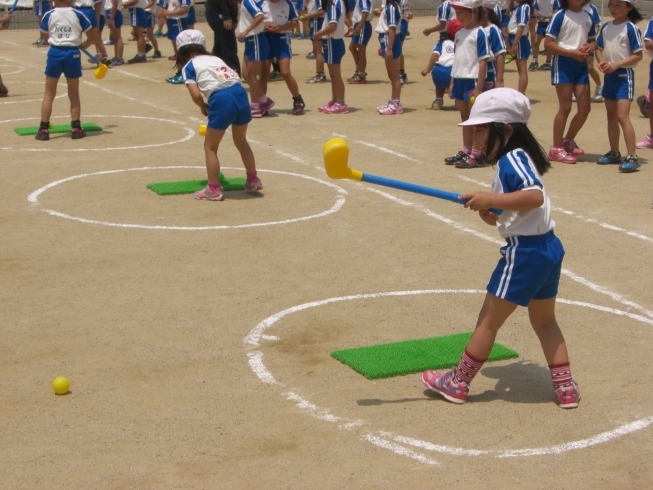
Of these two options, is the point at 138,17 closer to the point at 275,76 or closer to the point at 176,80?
the point at 176,80

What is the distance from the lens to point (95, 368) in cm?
572

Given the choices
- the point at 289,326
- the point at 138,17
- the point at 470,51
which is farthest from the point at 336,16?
the point at 289,326

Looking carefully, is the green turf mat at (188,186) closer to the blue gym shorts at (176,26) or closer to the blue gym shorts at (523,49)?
the blue gym shorts at (523,49)

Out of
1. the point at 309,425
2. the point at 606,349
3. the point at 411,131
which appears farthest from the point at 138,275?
the point at 411,131

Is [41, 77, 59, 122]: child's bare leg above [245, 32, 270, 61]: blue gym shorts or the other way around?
the other way around

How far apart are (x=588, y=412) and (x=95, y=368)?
281 cm

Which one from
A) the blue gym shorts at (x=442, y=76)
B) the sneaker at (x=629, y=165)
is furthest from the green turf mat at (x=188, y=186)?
the blue gym shorts at (x=442, y=76)

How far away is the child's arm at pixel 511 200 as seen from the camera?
4.94m

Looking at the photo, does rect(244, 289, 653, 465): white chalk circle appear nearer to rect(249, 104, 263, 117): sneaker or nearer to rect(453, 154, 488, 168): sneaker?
rect(453, 154, 488, 168): sneaker

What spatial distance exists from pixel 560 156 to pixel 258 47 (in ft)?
17.5

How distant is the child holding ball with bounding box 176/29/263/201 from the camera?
9641 mm

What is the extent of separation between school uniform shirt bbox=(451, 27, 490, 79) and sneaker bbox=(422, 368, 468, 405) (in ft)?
22.9

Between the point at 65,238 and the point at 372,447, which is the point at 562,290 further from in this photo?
the point at 65,238

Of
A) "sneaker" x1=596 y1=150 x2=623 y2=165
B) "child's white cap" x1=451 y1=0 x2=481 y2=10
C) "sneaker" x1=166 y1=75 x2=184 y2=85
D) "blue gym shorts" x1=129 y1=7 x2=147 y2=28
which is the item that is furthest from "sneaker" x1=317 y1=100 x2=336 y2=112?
"blue gym shorts" x1=129 y1=7 x2=147 y2=28
